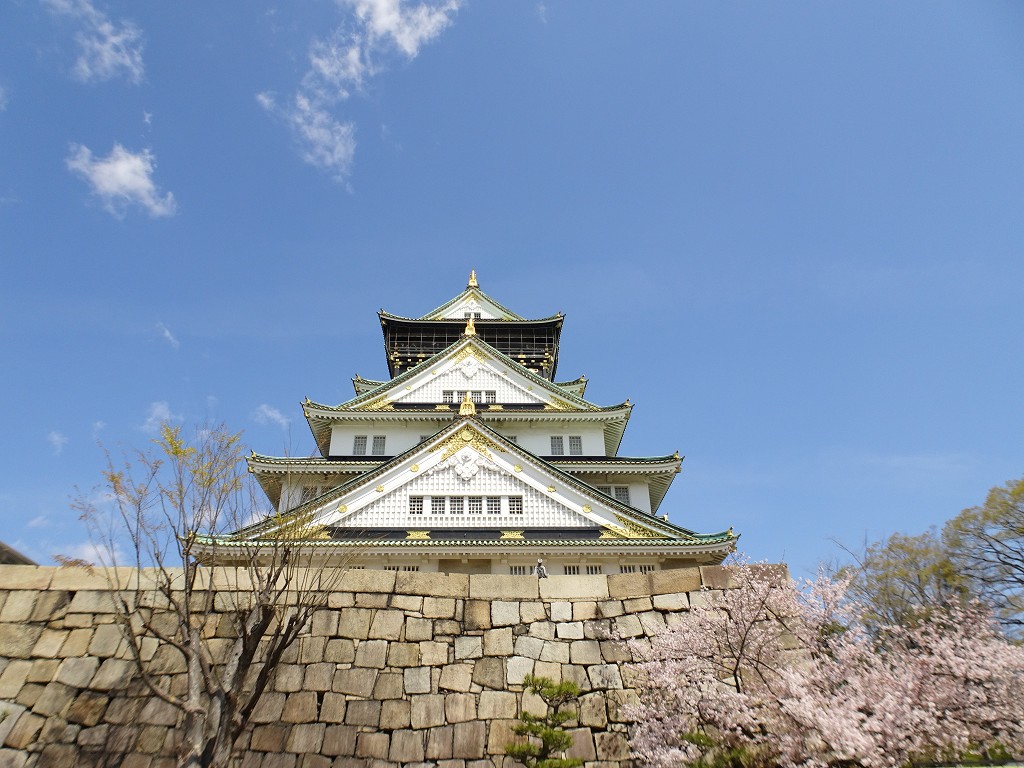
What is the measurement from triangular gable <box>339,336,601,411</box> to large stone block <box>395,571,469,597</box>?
52.7ft

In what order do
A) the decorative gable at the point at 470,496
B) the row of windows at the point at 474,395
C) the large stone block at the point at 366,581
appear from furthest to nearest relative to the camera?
the row of windows at the point at 474,395, the decorative gable at the point at 470,496, the large stone block at the point at 366,581

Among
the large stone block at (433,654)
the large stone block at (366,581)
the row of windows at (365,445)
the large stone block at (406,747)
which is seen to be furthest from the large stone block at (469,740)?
the row of windows at (365,445)

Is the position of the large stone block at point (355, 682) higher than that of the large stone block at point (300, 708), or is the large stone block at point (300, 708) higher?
the large stone block at point (355, 682)

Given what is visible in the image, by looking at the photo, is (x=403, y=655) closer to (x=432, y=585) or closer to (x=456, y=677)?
(x=456, y=677)

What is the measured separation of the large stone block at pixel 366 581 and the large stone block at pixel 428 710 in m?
1.60

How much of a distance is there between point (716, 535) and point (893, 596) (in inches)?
449

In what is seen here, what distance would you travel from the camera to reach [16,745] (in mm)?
8312

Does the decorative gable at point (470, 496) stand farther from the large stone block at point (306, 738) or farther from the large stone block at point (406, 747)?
the large stone block at point (406, 747)

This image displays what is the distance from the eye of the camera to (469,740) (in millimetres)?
8391

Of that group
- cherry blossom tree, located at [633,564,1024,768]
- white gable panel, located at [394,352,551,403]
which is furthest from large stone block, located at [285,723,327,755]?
white gable panel, located at [394,352,551,403]

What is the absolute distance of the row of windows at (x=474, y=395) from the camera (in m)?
26.5

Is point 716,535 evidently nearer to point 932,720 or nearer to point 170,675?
point 932,720

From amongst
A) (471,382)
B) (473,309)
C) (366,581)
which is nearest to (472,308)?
(473,309)

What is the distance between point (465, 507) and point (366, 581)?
378 inches
